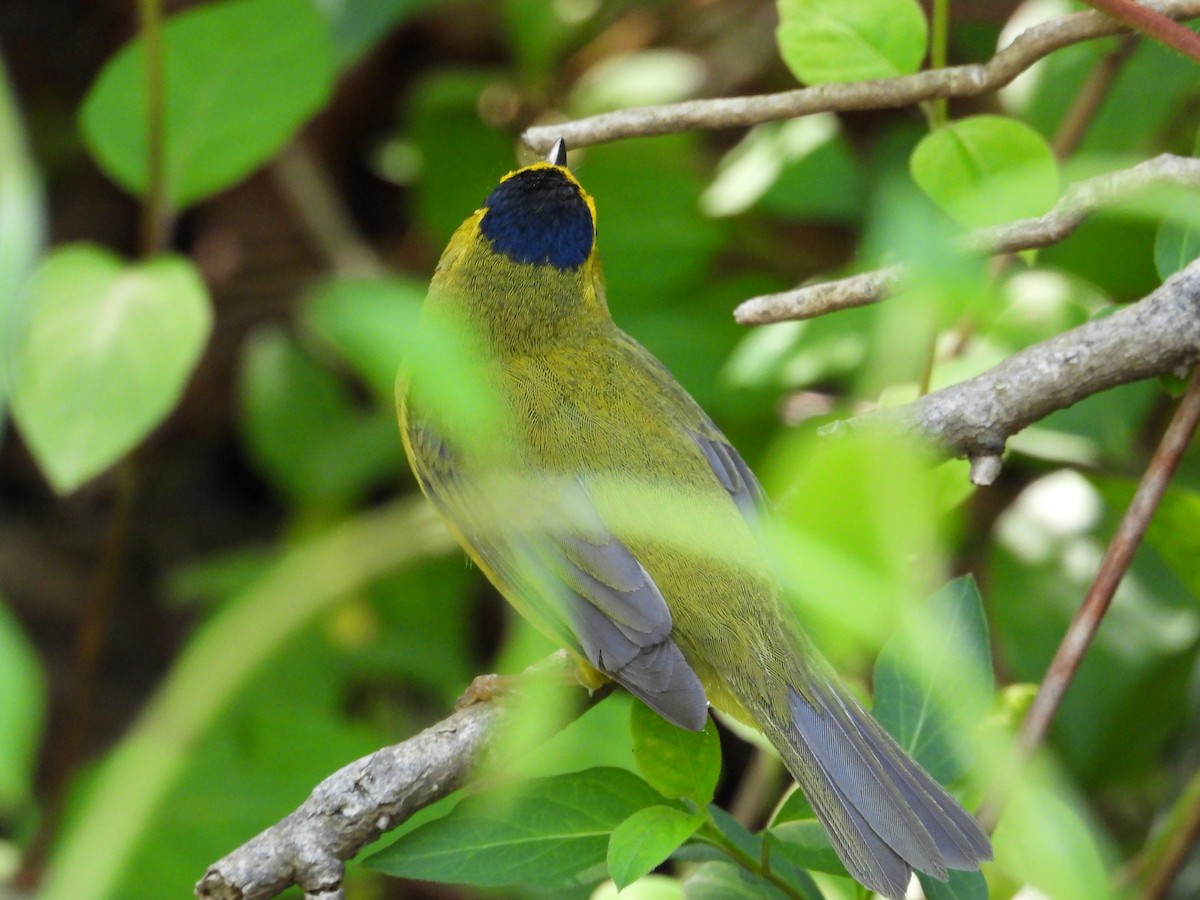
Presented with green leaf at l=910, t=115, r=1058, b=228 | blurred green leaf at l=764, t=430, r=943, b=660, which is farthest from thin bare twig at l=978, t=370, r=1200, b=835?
blurred green leaf at l=764, t=430, r=943, b=660

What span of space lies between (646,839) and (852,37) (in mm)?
1364

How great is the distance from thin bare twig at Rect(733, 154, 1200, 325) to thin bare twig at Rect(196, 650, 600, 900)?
0.78 meters

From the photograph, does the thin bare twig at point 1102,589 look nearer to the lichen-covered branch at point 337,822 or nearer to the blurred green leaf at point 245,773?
the lichen-covered branch at point 337,822

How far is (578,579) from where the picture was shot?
2.27 metres

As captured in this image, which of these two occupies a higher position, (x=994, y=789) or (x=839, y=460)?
(x=839, y=460)

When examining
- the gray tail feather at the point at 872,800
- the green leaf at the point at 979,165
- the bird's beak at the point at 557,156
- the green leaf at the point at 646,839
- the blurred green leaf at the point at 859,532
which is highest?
the blurred green leaf at the point at 859,532

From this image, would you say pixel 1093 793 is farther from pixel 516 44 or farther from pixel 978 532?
pixel 516 44

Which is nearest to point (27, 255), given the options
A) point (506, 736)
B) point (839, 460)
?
point (839, 460)

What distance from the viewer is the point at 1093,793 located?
3.14 m

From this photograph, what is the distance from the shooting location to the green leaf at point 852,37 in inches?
84.8

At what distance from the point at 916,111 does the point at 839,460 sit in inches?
152

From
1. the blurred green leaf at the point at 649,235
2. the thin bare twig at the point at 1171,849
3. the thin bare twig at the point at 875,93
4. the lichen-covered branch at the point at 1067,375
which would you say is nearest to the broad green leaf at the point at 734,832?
the lichen-covered branch at the point at 1067,375

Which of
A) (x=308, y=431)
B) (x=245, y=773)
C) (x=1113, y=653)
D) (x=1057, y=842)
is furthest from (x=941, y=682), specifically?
(x=308, y=431)

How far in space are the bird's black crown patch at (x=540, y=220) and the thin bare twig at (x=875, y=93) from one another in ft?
1.98
